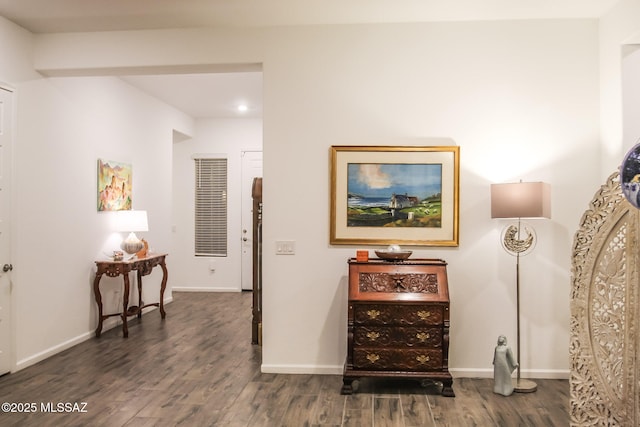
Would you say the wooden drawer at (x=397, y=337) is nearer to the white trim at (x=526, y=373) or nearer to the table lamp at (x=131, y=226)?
the white trim at (x=526, y=373)

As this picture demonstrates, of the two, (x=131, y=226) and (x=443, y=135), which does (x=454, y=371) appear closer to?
(x=443, y=135)

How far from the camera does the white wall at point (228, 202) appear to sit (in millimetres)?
8656

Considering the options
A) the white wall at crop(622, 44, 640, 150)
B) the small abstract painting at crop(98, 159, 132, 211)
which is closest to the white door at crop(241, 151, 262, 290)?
the small abstract painting at crop(98, 159, 132, 211)

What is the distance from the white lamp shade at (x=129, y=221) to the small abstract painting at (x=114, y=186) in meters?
0.13

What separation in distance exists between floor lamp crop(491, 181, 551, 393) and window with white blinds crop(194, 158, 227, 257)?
5.70 meters

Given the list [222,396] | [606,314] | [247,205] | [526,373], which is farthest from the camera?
[247,205]

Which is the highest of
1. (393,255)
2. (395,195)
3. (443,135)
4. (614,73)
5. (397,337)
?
(614,73)

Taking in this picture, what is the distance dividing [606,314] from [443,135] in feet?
6.61

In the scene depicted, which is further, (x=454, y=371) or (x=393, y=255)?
(x=454, y=371)

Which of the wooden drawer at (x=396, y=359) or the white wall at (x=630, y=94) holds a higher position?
Answer: the white wall at (x=630, y=94)

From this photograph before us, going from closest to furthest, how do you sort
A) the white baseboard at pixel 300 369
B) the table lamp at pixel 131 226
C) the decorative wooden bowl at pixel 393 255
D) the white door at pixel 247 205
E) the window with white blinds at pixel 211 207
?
1. the decorative wooden bowl at pixel 393 255
2. the white baseboard at pixel 300 369
3. the table lamp at pixel 131 226
4. the white door at pixel 247 205
5. the window with white blinds at pixel 211 207

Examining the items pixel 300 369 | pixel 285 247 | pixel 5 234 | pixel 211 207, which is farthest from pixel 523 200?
pixel 211 207

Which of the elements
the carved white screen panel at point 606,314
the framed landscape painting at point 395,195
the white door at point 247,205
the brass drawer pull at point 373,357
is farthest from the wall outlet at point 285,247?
the white door at point 247,205

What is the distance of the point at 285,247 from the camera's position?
13.9 feet
